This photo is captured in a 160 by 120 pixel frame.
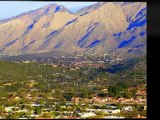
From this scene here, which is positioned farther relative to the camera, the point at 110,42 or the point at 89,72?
Answer: the point at 110,42

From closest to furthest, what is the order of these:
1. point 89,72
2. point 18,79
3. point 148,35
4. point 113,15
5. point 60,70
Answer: point 148,35
point 18,79
point 89,72
point 60,70
point 113,15

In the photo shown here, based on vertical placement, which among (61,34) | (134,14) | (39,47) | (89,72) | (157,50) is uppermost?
(134,14)

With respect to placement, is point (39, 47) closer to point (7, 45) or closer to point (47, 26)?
point (7, 45)

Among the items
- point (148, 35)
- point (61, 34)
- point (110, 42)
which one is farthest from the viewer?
point (61, 34)

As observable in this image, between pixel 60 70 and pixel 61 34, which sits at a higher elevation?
pixel 61 34

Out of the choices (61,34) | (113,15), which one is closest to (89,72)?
(61,34)

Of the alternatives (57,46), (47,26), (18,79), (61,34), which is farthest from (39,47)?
(18,79)

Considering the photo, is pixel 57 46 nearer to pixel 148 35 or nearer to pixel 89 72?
pixel 89 72
